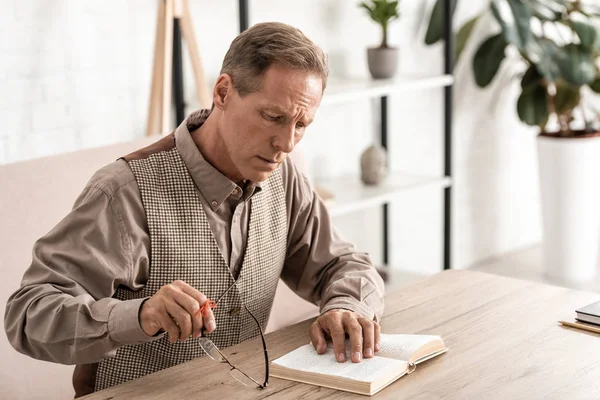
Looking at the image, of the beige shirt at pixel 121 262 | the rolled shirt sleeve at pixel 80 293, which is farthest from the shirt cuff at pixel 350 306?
the rolled shirt sleeve at pixel 80 293

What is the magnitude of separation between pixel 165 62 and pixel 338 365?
58.8 inches

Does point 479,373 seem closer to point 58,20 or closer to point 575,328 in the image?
point 575,328

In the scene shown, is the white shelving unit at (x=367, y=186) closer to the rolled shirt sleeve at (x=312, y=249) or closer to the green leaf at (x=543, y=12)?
the green leaf at (x=543, y=12)

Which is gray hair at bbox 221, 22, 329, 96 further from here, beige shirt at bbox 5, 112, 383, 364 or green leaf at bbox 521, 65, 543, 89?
green leaf at bbox 521, 65, 543, 89

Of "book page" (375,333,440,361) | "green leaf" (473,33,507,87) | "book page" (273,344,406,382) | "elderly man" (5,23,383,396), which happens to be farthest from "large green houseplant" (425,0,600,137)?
"book page" (273,344,406,382)

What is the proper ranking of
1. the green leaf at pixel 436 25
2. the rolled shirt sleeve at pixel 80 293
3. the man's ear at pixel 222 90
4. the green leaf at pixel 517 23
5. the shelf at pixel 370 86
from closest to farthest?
1. the rolled shirt sleeve at pixel 80 293
2. the man's ear at pixel 222 90
3. the shelf at pixel 370 86
4. the green leaf at pixel 517 23
5. the green leaf at pixel 436 25

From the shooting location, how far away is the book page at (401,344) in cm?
156

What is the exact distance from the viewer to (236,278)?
5.98ft

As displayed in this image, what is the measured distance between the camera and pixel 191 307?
4.49 feet

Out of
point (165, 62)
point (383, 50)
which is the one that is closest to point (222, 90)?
point (165, 62)

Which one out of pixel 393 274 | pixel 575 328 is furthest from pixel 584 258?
pixel 575 328

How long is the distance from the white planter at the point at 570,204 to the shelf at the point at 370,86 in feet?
2.30

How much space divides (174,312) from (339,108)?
8.17 ft

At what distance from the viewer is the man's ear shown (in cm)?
169
